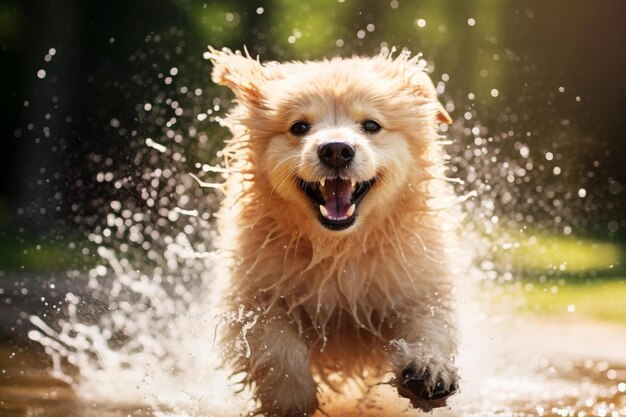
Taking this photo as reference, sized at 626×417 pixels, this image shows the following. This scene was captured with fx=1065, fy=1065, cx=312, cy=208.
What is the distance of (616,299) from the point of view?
938cm

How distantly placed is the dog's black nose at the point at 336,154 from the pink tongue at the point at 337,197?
0.13m

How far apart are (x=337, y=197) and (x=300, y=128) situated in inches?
14.5

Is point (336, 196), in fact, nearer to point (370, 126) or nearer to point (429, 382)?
point (370, 126)

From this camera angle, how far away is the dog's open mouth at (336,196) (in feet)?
14.2

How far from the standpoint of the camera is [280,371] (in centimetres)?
424

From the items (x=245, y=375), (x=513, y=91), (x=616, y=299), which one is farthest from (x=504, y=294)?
(x=513, y=91)

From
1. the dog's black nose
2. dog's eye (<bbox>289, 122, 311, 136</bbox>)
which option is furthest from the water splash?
the dog's black nose

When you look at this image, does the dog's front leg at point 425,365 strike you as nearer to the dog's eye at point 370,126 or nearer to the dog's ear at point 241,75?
the dog's eye at point 370,126

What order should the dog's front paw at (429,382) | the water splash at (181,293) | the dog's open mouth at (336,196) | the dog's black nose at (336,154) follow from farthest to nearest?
the water splash at (181,293) < the dog's open mouth at (336,196) < the dog's black nose at (336,154) < the dog's front paw at (429,382)

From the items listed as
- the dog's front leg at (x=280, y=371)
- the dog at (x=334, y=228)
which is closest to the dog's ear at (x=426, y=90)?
the dog at (x=334, y=228)

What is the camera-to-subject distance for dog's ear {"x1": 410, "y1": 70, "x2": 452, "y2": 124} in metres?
4.76

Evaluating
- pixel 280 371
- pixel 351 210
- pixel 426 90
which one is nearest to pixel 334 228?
pixel 351 210

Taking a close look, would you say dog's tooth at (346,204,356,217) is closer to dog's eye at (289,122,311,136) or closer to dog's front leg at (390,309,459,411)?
dog's eye at (289,122,311,136)

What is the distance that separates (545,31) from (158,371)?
36.6 ft
